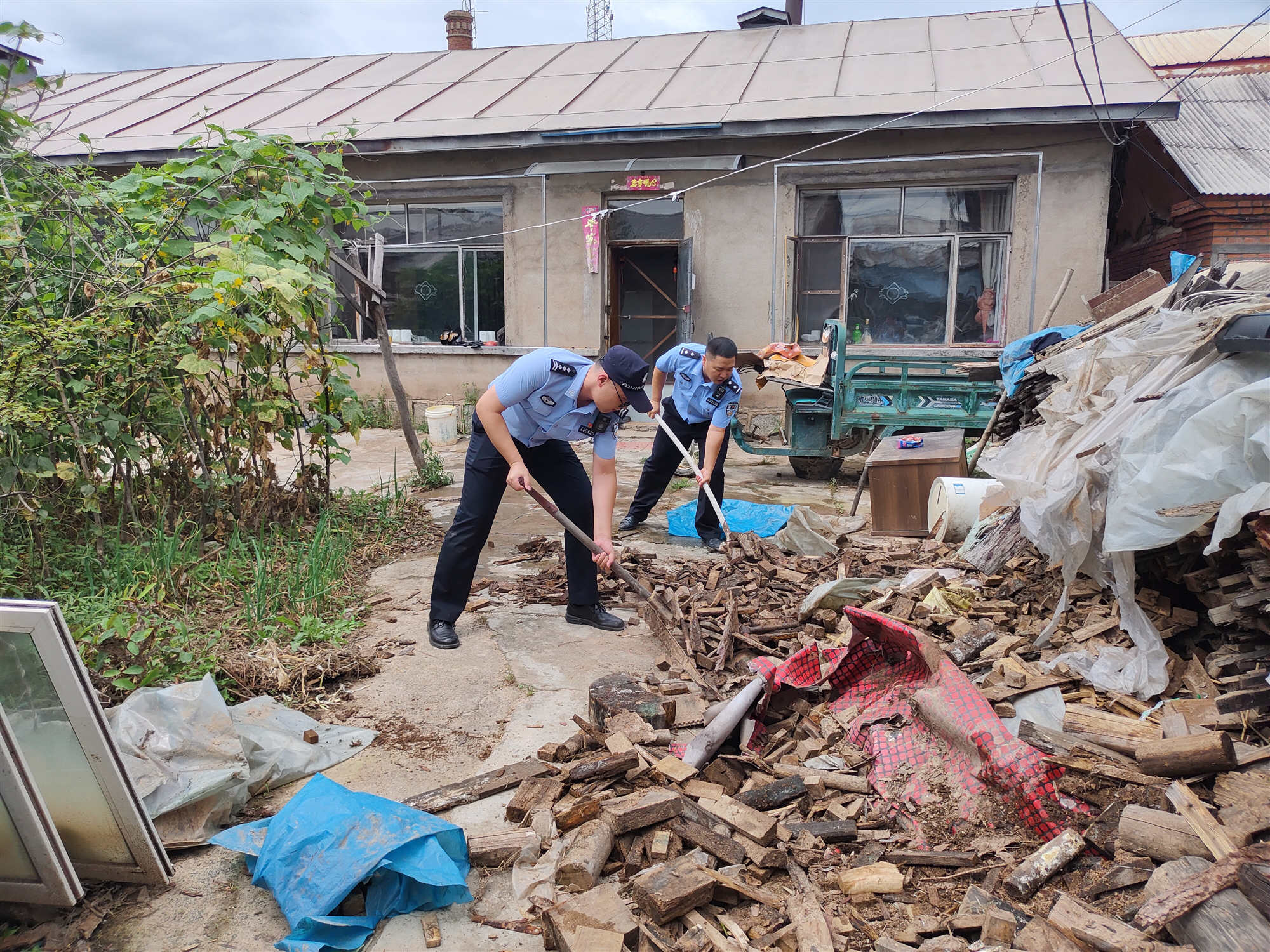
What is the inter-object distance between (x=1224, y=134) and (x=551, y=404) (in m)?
12.8

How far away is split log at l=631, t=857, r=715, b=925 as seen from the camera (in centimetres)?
253

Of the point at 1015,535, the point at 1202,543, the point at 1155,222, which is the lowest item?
the point at 1015,535

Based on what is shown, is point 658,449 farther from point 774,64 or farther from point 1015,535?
point 774,64

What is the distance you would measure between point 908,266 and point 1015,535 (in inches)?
296

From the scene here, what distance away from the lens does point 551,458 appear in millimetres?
5008

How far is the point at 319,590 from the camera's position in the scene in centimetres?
505

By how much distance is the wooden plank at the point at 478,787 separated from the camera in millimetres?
3219

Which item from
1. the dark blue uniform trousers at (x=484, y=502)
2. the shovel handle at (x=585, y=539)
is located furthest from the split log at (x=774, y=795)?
the dark blue uniform trousers at (x=484, y=502)

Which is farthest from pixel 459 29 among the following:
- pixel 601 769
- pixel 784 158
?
pixel 601 769

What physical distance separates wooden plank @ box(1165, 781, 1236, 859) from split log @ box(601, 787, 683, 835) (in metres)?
1.55

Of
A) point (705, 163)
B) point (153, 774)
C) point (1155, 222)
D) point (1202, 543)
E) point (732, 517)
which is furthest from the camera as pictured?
point (1155, 222)

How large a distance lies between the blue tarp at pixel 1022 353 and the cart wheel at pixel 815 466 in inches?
107

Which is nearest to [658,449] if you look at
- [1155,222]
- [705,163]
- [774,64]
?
[705,163]

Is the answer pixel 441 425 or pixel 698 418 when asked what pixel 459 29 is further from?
pixel 698 418
